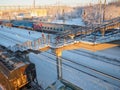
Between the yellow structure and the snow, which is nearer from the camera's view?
the snow

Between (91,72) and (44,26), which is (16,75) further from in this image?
(44,26)

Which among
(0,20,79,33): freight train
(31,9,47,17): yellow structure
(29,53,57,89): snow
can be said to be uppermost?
(31,9,47,17): yellow structure

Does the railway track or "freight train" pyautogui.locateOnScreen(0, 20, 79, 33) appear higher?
"freight train" pyautogui.locateOnScreen(0, 20, 79, 33)

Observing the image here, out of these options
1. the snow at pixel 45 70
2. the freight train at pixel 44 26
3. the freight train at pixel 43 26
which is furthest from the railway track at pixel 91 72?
the freight train at pixel 43 26

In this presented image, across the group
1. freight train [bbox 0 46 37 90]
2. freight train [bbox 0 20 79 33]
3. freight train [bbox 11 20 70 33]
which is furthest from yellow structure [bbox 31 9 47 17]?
freight train [bbox 0 46 37 90]

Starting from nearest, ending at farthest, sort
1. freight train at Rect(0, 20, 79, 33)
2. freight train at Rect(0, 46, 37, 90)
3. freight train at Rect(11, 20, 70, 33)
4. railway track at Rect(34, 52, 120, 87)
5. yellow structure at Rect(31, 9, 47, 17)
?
freight train at Rect(0, 46, 37, 90), railway track at Rect(34, 52, 120, 87), freight train at Rect(0, 20, 79, 33), freight train at Rect(11, 20, 70, 33), yellow structure at Rect(31, 9, 47, 17)

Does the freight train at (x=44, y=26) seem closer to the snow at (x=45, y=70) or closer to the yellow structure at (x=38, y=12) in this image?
the snow at (x=45, y=70)

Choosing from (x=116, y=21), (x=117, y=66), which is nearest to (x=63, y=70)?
(x=117, y=66)

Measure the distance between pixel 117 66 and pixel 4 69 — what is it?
10.8 meters

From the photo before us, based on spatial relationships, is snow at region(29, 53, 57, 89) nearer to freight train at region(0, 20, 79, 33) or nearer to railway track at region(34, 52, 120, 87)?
railway track at region(34, 52, 120, 87)

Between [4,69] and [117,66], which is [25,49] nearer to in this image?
[4,69]

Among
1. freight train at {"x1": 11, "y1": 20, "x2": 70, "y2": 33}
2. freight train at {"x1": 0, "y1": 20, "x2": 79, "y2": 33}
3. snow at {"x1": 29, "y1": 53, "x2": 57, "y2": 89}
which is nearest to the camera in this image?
snow at {"x1": 29, "y1": 53, "x2": 57, "y2": 89}

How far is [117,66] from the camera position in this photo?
1480 centimetres

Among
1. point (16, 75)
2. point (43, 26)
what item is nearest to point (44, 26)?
point (43, 26)
